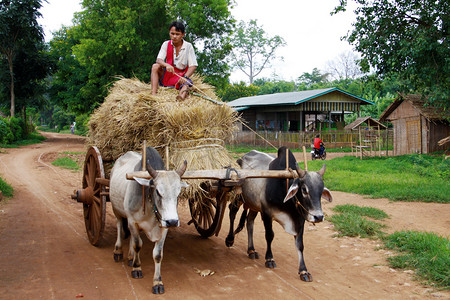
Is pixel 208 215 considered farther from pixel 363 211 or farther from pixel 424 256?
pixel 363 211

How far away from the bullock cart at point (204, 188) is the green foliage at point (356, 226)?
8.31 ft

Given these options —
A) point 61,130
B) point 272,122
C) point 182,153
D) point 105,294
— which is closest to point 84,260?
point 105,294

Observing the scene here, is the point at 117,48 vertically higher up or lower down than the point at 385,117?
higher up

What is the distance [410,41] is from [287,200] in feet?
34.1

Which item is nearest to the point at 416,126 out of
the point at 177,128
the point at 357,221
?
the point at 357,221

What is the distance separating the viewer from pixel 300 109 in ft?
80.6

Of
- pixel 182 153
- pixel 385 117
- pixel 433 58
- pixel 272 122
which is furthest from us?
pixel 272 122

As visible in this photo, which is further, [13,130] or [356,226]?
[13,130]

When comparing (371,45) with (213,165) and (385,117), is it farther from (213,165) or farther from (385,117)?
(213,165)

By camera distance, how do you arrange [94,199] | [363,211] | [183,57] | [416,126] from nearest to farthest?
[94,199], [183,57], [363,211], [416,126]

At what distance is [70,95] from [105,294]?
2332 cm

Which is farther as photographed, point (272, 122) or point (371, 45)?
point (272, 122)

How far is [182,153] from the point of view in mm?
4961

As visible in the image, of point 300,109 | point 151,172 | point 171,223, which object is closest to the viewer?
point 171,223
